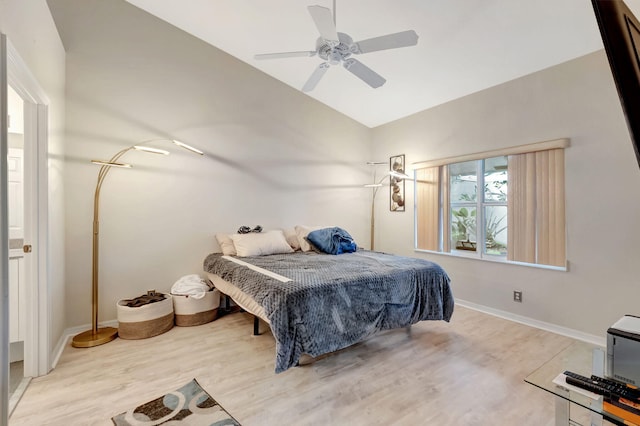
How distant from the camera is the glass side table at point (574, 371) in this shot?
117 cm

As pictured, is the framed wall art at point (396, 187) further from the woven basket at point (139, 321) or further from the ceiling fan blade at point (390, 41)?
the woven basket at point (139, 321)

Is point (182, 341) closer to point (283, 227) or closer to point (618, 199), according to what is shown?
point (283, 227)

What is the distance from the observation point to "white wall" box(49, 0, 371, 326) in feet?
9.18

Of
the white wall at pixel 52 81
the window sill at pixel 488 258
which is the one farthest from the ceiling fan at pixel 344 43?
the window sill at pixel 488 258

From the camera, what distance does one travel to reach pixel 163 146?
327 cm

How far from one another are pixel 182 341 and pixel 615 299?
13.0 ft

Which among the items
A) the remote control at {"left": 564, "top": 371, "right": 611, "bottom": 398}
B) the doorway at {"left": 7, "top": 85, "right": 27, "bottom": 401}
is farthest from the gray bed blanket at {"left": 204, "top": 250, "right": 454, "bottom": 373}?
the doorway at {"left": 7, "top": 85, "right": 27, "bottom": 401}

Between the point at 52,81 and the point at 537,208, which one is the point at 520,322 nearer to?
the point at 537,208

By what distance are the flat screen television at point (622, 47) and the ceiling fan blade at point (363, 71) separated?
6.07ft

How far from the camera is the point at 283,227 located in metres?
4.14

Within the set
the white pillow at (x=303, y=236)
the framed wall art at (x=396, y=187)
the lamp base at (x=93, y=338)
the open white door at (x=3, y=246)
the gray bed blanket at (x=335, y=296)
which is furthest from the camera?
the framed wall art at (x=396, y=187)

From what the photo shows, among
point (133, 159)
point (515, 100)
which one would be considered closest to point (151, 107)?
point (133, 159)

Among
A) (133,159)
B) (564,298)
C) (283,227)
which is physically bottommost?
(564,298)

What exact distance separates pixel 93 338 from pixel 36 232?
1.12 meters
